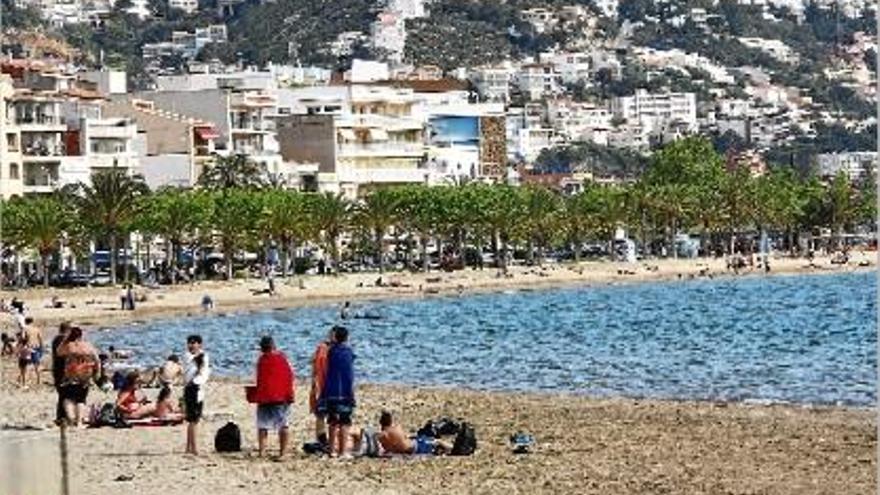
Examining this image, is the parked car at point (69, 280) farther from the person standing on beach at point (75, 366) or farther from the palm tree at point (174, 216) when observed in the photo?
the person standing on beach at point (75, 366)

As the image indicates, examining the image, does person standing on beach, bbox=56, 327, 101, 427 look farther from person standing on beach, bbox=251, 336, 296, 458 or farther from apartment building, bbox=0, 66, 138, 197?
apartment building, bbox=0, 66, 138, 197

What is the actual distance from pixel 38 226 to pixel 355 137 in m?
55.5

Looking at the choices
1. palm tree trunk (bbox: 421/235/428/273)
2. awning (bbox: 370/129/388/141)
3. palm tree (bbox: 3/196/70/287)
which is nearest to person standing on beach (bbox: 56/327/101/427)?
palm tree (bbox: 3/196/70/287)

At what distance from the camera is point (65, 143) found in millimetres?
120312

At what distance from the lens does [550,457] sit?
2584 cm

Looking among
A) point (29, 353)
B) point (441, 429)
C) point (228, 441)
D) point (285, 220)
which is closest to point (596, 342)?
point (29, 353)

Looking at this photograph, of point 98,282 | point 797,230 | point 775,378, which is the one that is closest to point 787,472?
point 775,378

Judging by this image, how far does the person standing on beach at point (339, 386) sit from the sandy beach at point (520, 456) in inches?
18.2

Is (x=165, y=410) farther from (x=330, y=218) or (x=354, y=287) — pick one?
(x=330, y=218)

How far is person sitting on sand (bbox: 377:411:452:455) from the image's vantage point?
25516 mm

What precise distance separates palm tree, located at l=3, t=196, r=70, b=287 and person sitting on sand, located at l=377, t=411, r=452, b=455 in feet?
231

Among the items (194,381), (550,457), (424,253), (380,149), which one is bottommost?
(550,457)

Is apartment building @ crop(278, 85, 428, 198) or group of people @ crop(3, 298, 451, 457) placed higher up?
apartment building @ crop(278, 85, 428, 198)

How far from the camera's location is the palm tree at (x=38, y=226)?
95.8 metres
